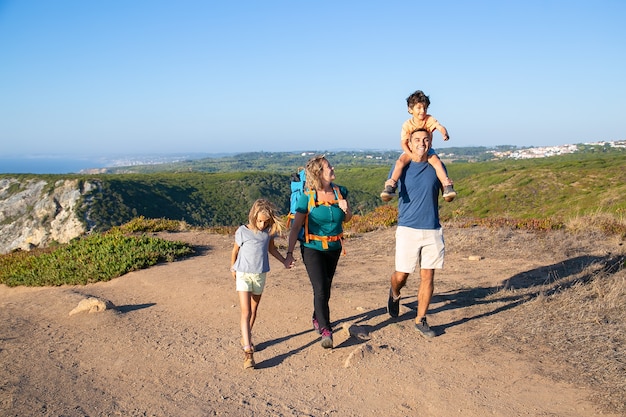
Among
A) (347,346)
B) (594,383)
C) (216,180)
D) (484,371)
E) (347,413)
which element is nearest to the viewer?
(347,413)

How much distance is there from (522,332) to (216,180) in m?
65.0

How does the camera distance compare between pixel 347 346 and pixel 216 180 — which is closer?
pixel 347 346

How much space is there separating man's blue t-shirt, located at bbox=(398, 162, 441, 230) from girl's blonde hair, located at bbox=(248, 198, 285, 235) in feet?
4.55

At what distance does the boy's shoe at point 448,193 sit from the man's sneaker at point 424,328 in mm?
1427

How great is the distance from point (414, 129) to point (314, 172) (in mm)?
1457

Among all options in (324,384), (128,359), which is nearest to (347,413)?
(324,384)

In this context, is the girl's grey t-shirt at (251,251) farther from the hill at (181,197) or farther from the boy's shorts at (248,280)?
the hill at (181,197)

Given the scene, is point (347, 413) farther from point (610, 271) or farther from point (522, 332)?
point (610, 271)

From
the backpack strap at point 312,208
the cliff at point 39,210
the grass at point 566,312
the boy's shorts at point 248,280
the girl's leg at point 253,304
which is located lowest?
the cliff at point 39,210

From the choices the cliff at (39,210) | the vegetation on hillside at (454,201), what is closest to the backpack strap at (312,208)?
the vegetation on hillside at (454,201)

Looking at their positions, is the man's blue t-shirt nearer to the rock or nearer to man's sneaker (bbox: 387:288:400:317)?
man's sneaker (bbox: 387:288:400:317)

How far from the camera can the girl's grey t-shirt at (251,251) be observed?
4.77m

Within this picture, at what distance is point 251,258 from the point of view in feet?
15.7

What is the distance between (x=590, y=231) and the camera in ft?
34.2
